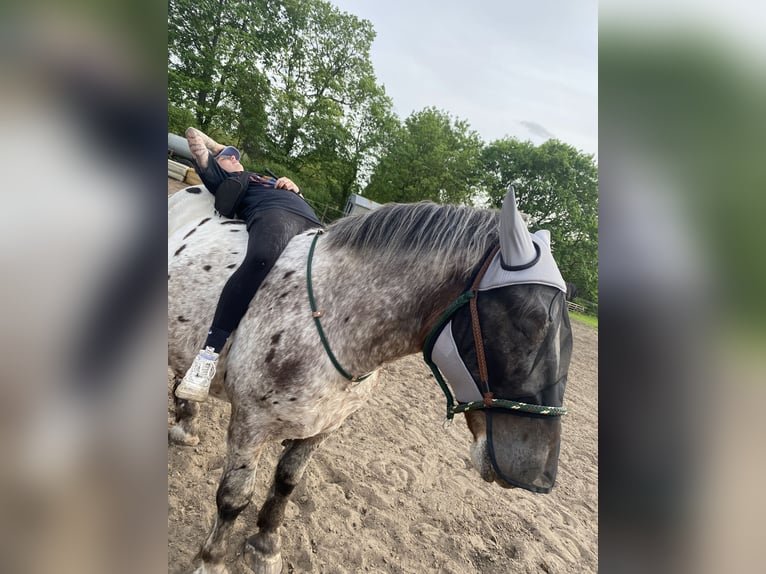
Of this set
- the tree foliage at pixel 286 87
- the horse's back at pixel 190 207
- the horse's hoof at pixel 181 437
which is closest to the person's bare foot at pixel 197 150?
the horse's back at pixel 190 207

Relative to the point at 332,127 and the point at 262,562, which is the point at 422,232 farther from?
the point at 332,127

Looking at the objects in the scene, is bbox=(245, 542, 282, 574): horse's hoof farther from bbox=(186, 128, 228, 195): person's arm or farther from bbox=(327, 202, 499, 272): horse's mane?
bbox=(186, 128, 228, 195): person's arm

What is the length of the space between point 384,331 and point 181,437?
2413 mm

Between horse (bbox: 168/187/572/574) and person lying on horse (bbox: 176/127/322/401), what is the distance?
0.07m

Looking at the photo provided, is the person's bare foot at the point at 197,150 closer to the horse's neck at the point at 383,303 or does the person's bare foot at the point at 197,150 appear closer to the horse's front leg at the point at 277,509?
the horse's neck at the point at 383,303

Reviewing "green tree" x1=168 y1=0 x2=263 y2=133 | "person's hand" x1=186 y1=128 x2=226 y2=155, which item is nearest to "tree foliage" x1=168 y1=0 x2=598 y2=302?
"green tree" x1=168 y1=0 x2=263 y2=133

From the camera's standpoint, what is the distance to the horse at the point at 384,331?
4.90ft

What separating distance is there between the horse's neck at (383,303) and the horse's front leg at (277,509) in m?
0.85
